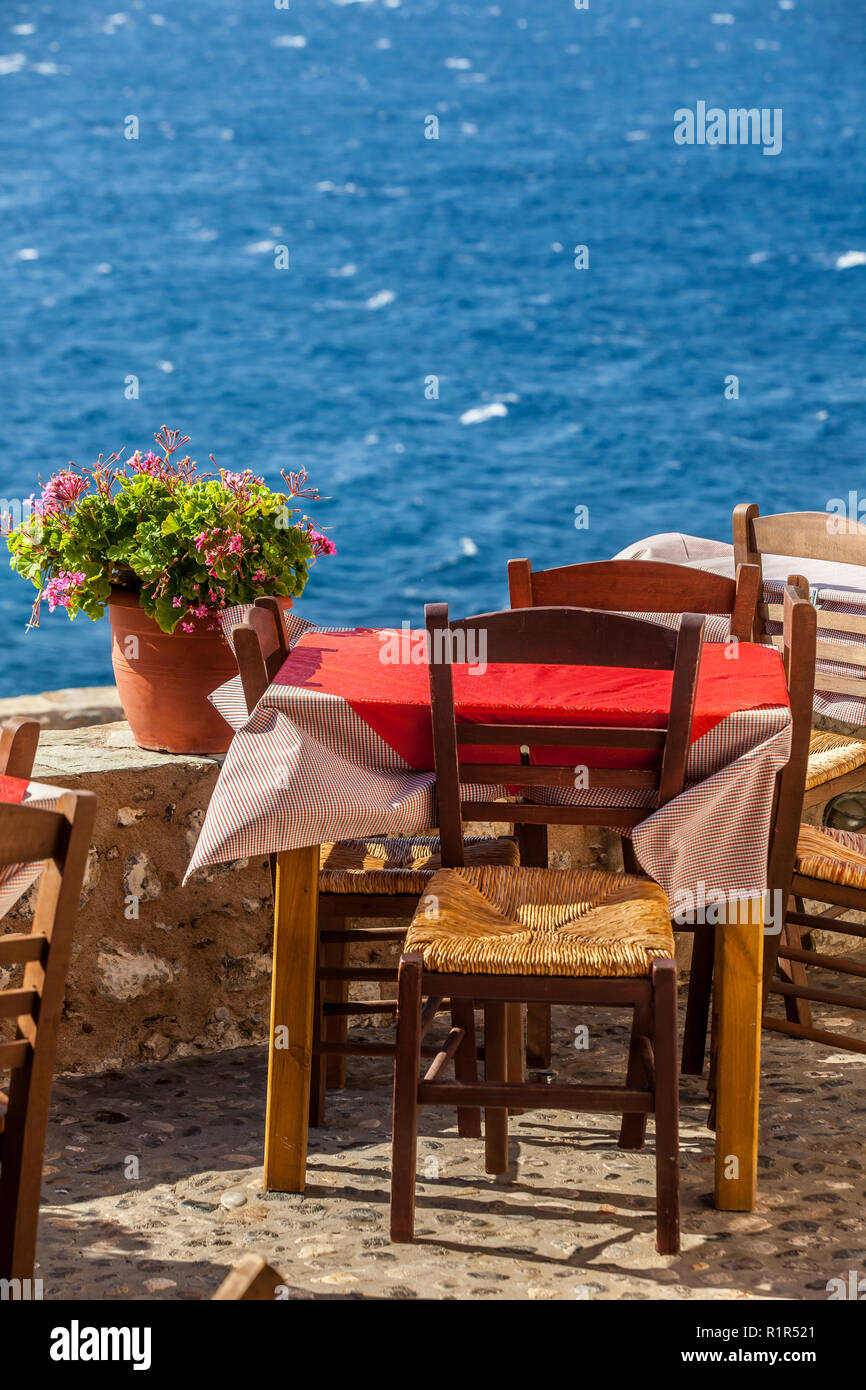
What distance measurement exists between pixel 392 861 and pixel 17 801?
984 millimetres

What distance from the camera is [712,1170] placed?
2398 mm

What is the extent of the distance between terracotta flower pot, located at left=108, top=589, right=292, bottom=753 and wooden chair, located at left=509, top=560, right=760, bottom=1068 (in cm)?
48

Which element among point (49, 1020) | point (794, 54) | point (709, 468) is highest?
point (794, 54)

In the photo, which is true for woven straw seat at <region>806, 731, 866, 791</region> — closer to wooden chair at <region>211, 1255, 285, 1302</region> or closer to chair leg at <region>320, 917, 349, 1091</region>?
chair leg at <region>320, 917, 349, 1091</region>

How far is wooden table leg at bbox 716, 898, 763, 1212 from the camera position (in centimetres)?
224

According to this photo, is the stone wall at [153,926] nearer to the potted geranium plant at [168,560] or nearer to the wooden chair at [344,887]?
the potted geranium plant at [168,560]

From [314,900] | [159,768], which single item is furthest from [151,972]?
[314,900]

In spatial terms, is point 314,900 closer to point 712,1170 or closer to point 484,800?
point 484,800

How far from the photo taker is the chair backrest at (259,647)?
2262 millimetres

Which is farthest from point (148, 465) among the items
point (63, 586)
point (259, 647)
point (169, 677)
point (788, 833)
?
point (788, 833)

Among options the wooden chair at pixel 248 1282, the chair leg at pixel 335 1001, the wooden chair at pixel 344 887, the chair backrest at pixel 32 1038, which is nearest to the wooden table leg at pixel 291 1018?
the wooden chair at pixel 344 887

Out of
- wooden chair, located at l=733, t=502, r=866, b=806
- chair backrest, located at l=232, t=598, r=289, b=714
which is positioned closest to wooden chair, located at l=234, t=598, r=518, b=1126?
chair backrest, located at l=232, t=598, r=289, b=714

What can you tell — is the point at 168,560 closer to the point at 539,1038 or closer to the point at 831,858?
the point at 539,1038
